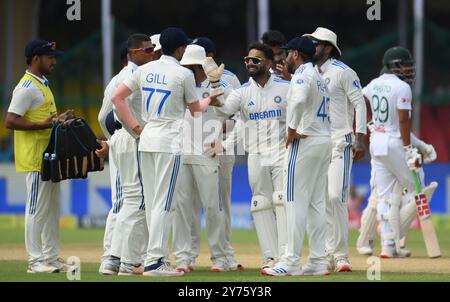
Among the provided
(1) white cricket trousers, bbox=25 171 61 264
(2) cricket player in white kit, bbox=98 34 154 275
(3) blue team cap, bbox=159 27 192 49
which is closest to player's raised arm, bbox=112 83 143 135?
(2) cricket player in white kit, bbox=98 34 154 275

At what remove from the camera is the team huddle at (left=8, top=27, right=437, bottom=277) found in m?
11.2

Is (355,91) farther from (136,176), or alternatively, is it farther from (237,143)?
(136,176)

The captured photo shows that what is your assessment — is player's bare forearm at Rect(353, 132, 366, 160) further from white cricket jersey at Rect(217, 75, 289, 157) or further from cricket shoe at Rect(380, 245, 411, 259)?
cricket shoe at Rect(380, 245, 411, 259)

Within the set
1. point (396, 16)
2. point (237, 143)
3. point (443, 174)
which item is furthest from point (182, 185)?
point (396, 16)

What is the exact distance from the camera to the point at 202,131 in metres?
12.6

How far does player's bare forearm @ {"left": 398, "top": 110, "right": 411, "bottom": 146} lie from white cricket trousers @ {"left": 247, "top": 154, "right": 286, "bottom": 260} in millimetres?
2531

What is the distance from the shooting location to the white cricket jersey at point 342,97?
40.9 ft

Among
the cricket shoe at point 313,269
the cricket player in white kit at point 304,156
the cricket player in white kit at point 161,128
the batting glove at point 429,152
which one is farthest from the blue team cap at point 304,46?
the batting glove at point 429,152

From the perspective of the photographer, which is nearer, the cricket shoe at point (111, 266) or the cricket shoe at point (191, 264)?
the cricket shoe at point (111, 266)

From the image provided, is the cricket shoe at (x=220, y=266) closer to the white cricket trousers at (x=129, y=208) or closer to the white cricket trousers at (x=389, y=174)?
the white cricket trousers at (x=129, y=208)

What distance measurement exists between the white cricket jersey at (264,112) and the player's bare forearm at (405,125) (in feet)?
7.81

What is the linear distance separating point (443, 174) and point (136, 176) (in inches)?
411

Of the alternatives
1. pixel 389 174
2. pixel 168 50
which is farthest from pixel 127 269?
pixel 389 174

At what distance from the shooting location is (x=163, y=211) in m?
11.1
